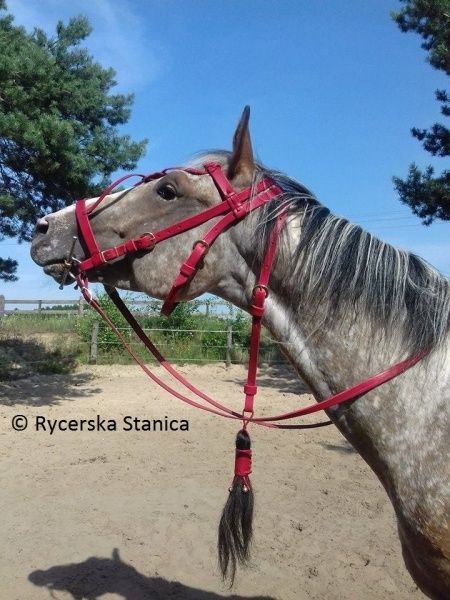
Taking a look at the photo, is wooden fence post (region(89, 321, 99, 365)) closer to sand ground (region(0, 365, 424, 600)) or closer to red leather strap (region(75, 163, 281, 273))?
sand ground (region(0, 365, 424, 600))

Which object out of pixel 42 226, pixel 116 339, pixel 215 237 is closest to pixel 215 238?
pixel 215 237

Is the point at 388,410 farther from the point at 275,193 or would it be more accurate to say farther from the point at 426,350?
the point at 275,193

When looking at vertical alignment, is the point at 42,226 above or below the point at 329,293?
above

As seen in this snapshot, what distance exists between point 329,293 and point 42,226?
4.13 feet

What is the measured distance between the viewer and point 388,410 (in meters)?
1.80

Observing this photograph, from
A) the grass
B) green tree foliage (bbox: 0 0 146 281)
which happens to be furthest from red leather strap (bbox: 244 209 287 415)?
the grass

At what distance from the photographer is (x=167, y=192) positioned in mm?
2119

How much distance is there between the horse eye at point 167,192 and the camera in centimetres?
210

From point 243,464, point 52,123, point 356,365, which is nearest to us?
point 356,365

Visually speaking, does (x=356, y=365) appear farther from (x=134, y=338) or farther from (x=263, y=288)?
(x=134, y=338)

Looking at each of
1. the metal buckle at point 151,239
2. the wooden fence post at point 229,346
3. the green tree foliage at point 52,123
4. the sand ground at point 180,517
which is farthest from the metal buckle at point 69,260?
the wooden fence post at point 229,346

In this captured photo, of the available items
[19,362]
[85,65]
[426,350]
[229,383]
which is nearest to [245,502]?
[426,350]

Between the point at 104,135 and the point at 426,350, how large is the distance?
9188 mm

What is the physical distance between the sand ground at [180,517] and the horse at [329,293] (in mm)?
1972
